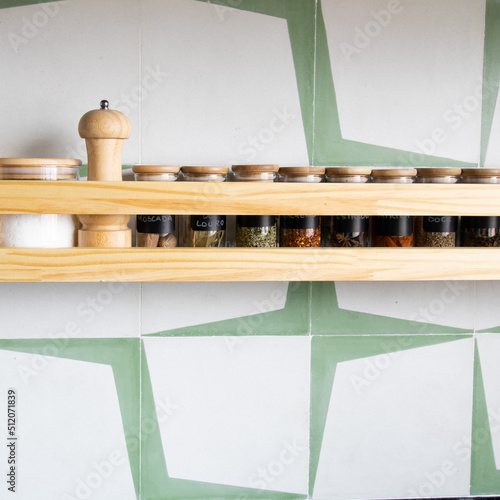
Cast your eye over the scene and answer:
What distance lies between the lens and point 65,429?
1284 mm

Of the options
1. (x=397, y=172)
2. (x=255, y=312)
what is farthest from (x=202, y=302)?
(x=397, y=172)

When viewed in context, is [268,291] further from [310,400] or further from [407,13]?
[407,13]

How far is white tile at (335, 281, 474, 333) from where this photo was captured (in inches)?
51.9

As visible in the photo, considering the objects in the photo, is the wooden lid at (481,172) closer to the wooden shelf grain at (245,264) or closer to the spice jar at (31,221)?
the wooden shelf grain at (245,264)

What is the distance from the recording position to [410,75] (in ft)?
4.23

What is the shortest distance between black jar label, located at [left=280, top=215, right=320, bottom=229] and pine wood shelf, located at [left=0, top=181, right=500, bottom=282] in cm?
7

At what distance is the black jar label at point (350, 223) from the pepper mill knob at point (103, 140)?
0.39 m

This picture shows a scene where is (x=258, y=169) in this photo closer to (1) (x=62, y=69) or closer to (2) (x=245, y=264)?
(2) (x=245, y=264)

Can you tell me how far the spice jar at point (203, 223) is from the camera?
113 centimetres

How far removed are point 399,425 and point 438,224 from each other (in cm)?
44

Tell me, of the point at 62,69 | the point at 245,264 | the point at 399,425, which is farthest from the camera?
the point at 399,425

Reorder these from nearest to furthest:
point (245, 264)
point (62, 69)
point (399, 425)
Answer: point (245, 264), point (62, 69), point (399, 425)

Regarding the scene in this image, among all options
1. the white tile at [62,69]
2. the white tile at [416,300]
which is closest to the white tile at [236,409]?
the white tile at [416,300]

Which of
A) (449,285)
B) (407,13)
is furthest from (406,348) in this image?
(407,13)
